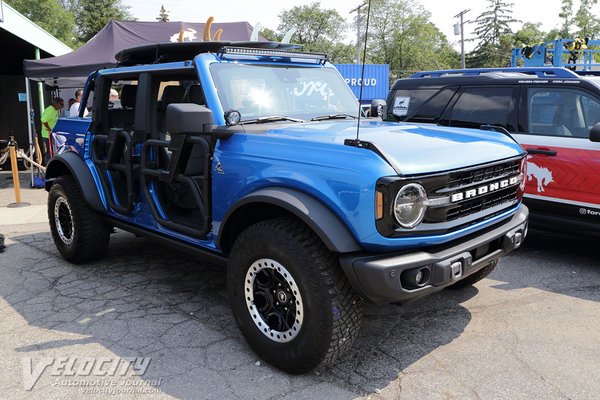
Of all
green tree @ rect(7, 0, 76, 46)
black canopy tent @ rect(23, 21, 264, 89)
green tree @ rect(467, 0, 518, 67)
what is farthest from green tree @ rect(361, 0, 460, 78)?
black canopy tent @ rect(23, 21, 264, 89)

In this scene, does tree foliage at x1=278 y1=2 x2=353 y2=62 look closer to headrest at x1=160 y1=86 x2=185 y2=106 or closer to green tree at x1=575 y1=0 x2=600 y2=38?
Result: green tree at x1=575 y1=0 x2=600 y2=38

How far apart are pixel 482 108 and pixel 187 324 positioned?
395 cm

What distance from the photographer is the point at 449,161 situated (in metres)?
2.94

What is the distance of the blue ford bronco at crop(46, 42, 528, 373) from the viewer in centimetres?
271

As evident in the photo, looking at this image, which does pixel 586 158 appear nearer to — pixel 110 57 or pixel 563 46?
pixel 563 46

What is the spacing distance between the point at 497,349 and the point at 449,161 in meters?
1.37

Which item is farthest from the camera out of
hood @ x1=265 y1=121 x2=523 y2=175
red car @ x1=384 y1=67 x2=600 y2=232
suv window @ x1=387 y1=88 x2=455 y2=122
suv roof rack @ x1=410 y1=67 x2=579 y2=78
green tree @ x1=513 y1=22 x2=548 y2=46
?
green tree @ x1=513 y1=22 x2=548 y2=46

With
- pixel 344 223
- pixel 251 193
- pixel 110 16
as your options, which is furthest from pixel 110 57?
pixel 110 16

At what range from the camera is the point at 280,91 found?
3.93m

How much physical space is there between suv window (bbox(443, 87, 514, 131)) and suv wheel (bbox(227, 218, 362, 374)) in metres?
3.47

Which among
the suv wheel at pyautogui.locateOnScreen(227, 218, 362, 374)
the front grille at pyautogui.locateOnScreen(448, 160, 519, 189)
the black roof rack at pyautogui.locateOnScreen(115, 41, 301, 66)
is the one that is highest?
the black roof rack at pyautogui.locateOnScreen(115, 41, 301, 66)

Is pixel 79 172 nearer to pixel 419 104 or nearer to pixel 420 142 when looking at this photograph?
pixel 420 142

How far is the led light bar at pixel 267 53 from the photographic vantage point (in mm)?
3754

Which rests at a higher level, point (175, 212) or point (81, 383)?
point (175, 212)
